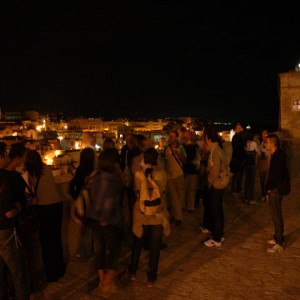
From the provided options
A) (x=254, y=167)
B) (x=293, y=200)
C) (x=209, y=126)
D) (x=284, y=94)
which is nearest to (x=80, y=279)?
(x=209, y=126)

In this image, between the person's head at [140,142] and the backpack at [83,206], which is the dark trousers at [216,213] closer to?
the person's head at [140,142]

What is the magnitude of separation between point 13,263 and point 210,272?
96.3 inches

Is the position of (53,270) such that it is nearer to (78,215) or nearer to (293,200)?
(78,215)

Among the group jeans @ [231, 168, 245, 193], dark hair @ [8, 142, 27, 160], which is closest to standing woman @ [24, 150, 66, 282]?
dark hair @ [8, 142, 27, 160]

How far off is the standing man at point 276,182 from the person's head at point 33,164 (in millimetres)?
3310

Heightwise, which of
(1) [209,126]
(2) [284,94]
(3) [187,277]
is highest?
(2) [284,94]

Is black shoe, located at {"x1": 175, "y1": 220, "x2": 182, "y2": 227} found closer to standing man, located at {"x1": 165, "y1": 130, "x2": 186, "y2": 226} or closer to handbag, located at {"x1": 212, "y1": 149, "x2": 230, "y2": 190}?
standing man, located at {"x1": 165, "y1": 130, "x2": 186, "y2": 226}

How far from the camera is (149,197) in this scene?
13.5 ft

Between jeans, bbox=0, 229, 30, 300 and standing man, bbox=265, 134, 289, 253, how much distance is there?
345 centimetres

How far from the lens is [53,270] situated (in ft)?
14.1

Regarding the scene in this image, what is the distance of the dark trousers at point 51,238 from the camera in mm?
4273

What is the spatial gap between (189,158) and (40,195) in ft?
11.0

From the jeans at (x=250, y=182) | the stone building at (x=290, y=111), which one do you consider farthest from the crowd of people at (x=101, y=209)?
the stone building at (x=290, y=111)

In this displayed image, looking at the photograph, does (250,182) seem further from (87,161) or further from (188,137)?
(87,161)
